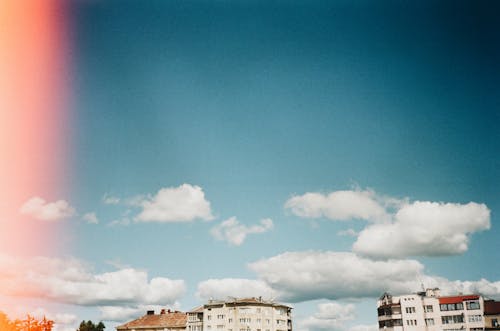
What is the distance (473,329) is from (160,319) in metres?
75.5

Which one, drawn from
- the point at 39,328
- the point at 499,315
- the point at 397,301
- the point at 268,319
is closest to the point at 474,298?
the point at 499,315

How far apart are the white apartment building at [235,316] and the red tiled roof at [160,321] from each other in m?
3.44

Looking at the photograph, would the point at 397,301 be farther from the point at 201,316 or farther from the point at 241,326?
the point at 201,316

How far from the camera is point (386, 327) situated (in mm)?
104500

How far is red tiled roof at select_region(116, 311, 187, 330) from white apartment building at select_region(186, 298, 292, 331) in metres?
3.44

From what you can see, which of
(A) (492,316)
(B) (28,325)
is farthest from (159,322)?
(A) (492,316)

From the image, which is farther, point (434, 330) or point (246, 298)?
point (246, 298)

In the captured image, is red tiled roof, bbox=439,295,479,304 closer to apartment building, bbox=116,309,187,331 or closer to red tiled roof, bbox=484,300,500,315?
red tiled roof, bbox=484,300,500,315

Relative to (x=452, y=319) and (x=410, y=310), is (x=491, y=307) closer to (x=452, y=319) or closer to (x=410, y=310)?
(x=452, y=319)

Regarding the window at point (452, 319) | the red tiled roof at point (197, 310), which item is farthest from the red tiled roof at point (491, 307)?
the red tiled roof at point (197, 310)

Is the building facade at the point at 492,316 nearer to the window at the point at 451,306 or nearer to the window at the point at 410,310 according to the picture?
the window at the point at 451,306

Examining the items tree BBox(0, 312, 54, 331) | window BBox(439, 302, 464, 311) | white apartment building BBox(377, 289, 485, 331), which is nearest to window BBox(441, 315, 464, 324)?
white apartment building BBox(377, 289, 485, 331)

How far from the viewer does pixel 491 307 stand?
95375 mm

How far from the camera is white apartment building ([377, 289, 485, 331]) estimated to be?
9588 centimetres
